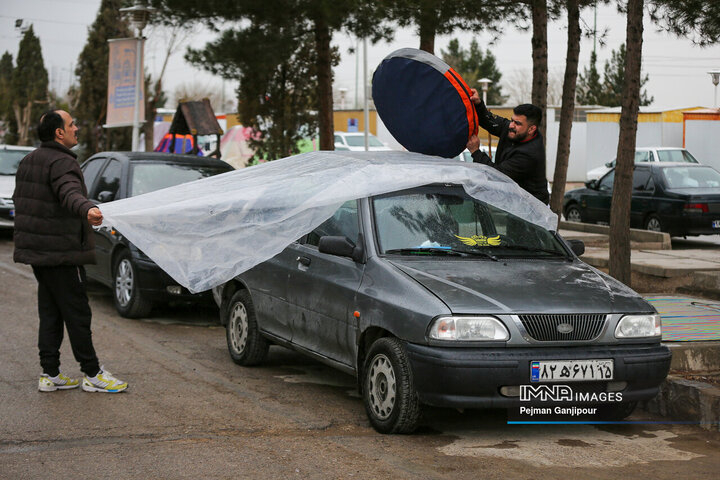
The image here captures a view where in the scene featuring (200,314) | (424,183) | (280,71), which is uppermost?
(280,71)

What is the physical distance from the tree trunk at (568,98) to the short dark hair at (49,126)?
23.9 feet

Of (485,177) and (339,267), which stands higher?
(485,177)

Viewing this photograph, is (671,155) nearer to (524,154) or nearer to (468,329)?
(524,154)

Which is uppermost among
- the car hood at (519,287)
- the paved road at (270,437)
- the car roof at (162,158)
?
the car roof at (162,158)

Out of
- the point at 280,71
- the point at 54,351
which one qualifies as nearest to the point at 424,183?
the point at 54,351

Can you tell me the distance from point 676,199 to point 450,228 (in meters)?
12.7

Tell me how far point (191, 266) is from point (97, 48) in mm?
28447

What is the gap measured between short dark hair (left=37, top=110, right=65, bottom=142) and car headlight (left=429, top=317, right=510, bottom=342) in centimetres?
306

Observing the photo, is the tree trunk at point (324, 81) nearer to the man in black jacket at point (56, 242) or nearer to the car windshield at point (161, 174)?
the car windshield at point (161, 174)

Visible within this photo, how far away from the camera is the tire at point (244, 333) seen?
7.88 m

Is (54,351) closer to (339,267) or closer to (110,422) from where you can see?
(110,422)

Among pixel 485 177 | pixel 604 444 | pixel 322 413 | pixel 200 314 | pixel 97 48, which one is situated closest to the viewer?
pixel 604 444

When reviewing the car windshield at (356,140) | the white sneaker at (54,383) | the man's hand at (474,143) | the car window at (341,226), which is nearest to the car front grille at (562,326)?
the car window at (341,226)

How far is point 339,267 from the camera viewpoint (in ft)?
22.0
